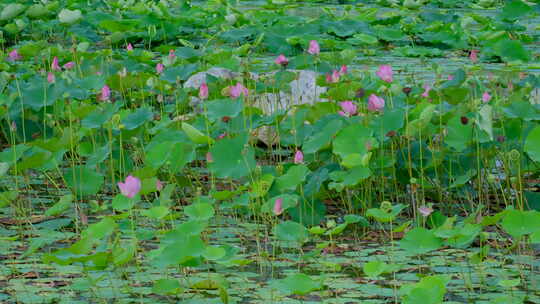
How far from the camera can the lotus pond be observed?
2260mm

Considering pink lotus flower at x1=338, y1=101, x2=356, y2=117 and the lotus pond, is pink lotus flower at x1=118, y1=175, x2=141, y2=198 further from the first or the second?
pink lotus flower at x1=338, y1=101, x2=356, y2=117

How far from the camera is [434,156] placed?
9.53 ft

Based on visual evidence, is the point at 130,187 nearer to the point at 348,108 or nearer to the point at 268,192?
the point at 268,192

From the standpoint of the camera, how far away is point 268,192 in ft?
9.11

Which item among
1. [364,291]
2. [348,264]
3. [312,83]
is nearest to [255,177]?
[348,264]

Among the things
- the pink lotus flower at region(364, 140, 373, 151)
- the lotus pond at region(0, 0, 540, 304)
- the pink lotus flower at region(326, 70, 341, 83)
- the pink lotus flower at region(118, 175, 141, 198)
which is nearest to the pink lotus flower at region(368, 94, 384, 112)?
the lotus pond at region(0, 0, 540, 304)

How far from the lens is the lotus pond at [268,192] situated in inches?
89.0

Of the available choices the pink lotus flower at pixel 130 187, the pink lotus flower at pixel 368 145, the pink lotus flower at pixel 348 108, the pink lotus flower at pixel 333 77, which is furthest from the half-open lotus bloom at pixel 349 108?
the pink lotus flower at pixel 130 187

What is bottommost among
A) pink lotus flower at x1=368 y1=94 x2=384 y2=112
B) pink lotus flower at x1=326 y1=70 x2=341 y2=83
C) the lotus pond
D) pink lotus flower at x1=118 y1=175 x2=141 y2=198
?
the lotus pond

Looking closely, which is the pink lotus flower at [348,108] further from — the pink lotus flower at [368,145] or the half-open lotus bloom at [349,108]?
the pink lotus flower at [368,145]

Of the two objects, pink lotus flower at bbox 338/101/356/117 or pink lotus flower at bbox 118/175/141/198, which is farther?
pink lotus flower at bbox 338/101/356/117

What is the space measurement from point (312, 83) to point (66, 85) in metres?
1.00

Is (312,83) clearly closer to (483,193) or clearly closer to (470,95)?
(470,95)

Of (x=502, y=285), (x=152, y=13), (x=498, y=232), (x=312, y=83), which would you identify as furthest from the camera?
(x=152, y=13)
